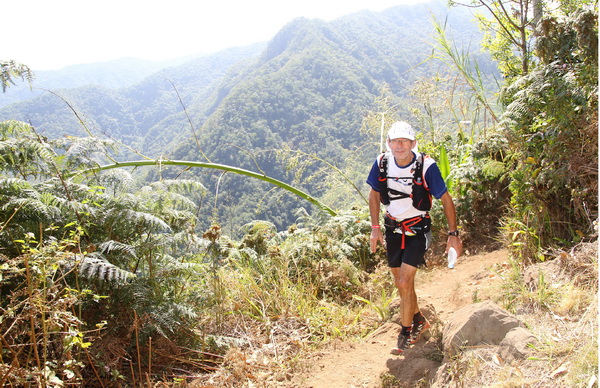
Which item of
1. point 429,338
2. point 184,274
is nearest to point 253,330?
point 184,274

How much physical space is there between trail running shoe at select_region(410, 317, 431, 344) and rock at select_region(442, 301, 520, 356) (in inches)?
16.3

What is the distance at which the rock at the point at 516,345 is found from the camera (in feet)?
7.79

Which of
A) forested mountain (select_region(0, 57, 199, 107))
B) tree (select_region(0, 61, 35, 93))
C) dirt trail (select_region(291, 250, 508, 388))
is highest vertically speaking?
forested mountain (select_region(0, 57, 199, 107))

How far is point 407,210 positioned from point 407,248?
272mm

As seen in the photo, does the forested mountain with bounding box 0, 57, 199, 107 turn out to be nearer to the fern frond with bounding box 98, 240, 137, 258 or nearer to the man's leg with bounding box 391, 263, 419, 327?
the fern frond with bounding box 98, 240, 137, 258

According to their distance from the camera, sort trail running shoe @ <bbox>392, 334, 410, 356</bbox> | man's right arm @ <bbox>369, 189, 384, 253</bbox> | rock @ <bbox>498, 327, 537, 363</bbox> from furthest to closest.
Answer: man's right arm @ <bbox>369, 189, 384, 253</bbox>, trail running shoe @ <bbox>392, 334, 410, 356</bbox>, rock @ <bbox>498, 327, 537, 363</bbox>

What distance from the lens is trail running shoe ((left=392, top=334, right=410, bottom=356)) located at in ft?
10.4

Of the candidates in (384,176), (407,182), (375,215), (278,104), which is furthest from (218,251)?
(278,104)

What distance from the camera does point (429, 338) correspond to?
3.26m

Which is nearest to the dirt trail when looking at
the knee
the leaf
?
the knee

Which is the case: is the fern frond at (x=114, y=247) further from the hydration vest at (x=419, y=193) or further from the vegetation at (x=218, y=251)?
the hydration vest at (x=419, y=193)

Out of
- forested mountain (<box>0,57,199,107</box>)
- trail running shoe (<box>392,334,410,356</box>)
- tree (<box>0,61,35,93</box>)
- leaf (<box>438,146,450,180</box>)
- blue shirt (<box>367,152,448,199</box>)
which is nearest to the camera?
blue shirt (<box>367,152,448,199</box>)

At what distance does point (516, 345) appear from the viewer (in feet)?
7.95

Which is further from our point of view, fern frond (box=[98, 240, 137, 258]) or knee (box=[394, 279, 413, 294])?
knee (box=[394, 279, 413, 294])
